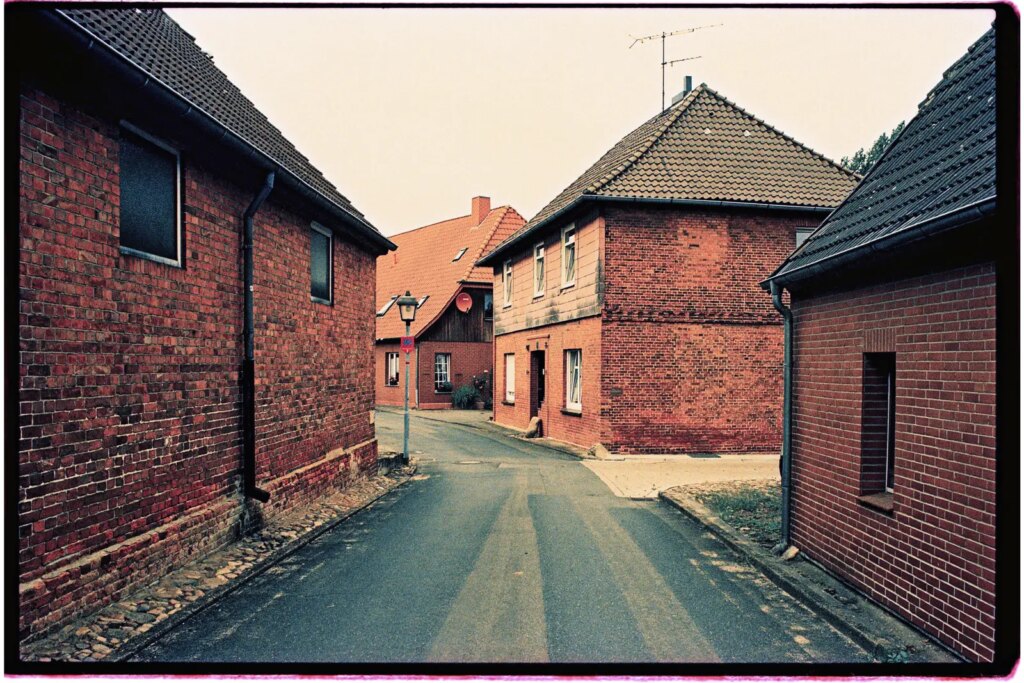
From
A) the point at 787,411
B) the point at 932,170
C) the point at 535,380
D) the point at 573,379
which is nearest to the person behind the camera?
the point at 932,170

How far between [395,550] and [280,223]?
176 inches

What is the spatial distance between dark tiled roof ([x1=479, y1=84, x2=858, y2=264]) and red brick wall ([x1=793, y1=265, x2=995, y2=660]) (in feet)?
35.1

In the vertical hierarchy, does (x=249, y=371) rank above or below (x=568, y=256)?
below

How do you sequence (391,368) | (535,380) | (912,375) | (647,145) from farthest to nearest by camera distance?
(391,368)
(535,380)
(647,145)
(912,375)

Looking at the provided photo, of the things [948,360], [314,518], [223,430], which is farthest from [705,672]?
[314,518]

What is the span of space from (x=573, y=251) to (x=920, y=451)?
555 inches

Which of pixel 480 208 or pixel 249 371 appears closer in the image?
pixel 249 371

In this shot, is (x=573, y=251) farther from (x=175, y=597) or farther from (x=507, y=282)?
(x=175, y=597)

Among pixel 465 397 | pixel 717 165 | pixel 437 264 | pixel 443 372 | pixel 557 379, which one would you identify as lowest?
pixel 465 397

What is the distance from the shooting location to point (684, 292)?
56.1ft

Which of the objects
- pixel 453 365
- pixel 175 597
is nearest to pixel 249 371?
pixel 175 597

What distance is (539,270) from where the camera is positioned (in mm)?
21859

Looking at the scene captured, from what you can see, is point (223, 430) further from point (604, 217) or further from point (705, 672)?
point (604, 217)

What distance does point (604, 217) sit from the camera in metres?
16.8
